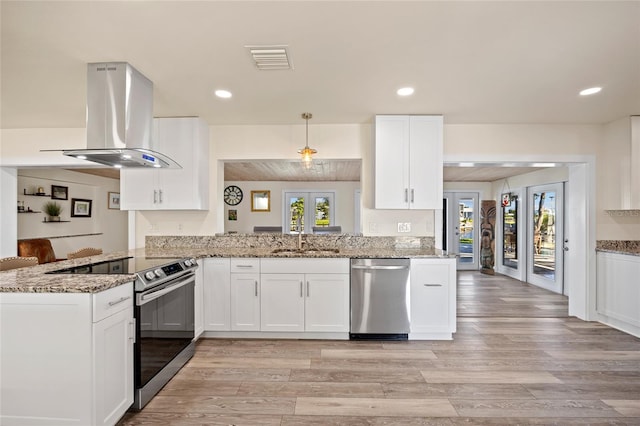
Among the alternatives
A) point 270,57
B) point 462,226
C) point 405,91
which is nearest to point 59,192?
point 270,57

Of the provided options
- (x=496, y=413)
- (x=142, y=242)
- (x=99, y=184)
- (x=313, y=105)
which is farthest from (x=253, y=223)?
(x=496, y=413)

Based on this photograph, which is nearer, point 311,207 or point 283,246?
point 283,246

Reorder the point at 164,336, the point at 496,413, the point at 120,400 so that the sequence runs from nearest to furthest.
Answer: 1. the point at 120,400
2. the point at 496,413
3. the point at 164,336

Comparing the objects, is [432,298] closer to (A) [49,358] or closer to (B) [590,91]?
(B) [590,91]

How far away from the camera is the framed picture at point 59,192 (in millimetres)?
6172

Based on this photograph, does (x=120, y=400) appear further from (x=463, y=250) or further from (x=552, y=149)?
(x=463, y=250)

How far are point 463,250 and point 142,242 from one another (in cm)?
688

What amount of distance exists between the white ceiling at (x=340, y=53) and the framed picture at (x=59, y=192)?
3.37m

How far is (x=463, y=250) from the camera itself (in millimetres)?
7855

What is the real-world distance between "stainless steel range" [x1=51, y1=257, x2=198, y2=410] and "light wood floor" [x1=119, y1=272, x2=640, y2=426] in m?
0.12

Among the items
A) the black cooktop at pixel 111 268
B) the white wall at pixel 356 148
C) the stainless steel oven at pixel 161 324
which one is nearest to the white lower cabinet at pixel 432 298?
the white wall at pixel 356 148

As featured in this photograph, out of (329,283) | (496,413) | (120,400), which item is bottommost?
(496,413)

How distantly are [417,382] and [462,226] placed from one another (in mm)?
6092

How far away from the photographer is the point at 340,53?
2.24 meters
